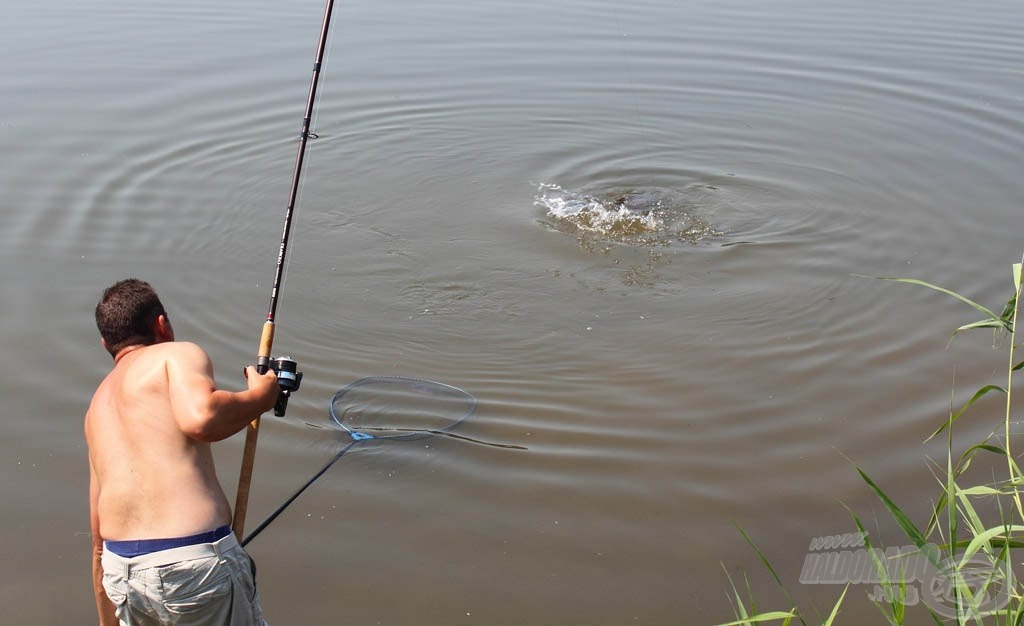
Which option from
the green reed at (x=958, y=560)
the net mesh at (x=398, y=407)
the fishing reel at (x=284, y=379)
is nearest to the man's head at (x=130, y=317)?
the fishing reel at (x=284, y=379)

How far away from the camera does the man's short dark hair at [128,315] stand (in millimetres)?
3465

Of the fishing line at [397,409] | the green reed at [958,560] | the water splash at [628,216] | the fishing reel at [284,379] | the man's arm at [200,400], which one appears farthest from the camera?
the water splash at [628,216]

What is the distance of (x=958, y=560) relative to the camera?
370 centimetres

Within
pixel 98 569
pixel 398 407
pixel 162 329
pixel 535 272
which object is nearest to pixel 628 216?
pixel 535 272

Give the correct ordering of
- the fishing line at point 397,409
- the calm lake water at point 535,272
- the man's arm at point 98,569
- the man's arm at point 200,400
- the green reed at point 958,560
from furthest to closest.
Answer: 1. the fishing line at point 397,409
2. the calm lake water at point 535,272
3. the man's arm at point 98,569
4. the man's arm at point 200,400
5. the green reed at point 958,560

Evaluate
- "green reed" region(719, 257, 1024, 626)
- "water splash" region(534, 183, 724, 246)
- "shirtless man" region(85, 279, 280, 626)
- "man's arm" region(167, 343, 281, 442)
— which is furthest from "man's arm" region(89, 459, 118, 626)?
"water splash" region(534, 183, 724, 246)

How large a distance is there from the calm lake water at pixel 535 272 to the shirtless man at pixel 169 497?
947 mm

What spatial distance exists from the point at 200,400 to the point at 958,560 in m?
2.64

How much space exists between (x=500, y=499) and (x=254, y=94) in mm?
7458

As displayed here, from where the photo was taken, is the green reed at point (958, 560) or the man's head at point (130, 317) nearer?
the green reed at point (958, 560)

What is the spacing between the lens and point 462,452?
17.3 feet

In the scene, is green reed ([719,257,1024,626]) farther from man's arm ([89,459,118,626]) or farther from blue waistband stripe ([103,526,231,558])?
man's arm ([89,459,118,626])

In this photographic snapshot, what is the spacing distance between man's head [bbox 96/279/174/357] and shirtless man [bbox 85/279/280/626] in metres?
0.11

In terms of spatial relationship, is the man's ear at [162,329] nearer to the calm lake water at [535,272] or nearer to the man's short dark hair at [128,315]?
the man's short dark hair at [128,315]
